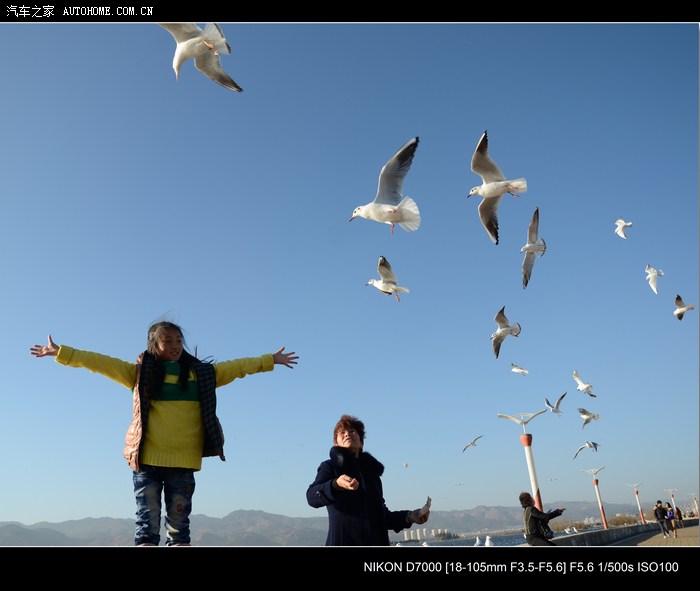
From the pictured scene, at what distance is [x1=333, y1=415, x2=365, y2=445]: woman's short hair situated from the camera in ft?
9.41

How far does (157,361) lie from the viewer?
9.71 feet

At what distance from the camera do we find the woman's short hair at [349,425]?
287cm

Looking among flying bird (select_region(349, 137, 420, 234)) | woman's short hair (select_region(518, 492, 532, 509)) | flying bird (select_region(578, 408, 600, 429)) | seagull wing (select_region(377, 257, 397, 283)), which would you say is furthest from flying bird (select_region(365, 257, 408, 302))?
flying bird (select_region(578, 408, 600, 429))

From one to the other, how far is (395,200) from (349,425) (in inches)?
218

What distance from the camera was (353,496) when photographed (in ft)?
8.76

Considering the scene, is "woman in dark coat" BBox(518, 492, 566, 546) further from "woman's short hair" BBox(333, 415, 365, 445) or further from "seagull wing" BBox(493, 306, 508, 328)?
"seagull wing" BBox(493, 306, 508, 328)

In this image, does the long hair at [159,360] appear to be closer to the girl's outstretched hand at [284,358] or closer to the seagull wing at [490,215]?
the girl's outstretched hand at [284,358]

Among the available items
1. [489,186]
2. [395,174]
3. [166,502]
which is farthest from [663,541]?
[166,502]

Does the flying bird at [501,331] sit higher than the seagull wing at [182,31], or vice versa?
the seagull wing at [182,31]

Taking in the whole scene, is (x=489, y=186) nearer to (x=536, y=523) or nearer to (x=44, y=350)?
(x=536, y=523)

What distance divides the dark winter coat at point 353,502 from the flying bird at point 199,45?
4.97 meters

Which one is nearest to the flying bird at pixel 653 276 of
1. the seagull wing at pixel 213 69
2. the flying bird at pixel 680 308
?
the flying bird at pixel 680 308
